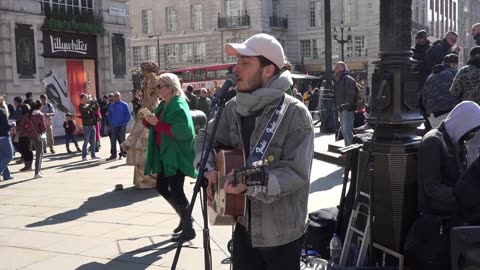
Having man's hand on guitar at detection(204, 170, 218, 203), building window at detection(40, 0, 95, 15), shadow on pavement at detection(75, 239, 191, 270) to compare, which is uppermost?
building window at detection(40, 0, 95, 15)

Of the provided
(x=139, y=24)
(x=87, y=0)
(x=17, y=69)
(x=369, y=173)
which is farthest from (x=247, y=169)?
(x=139, y=24)

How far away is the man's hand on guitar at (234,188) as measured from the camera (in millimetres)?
2742

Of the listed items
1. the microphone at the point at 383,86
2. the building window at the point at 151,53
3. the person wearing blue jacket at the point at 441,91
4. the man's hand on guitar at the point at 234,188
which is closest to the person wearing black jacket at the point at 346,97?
the person wearing blue jacket at the point at 441,91

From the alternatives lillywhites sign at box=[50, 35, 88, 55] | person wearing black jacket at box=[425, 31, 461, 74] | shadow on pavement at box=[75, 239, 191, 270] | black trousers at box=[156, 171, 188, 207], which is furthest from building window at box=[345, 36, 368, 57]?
shadow on pavement at box=[75, 239, 191, 270]

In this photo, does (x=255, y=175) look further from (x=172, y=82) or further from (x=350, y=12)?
(x=350, y=12)

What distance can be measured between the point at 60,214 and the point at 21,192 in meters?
2.49

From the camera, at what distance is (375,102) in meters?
4.44

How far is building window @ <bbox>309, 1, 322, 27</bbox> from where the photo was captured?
5022 cm

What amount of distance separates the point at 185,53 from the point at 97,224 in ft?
151

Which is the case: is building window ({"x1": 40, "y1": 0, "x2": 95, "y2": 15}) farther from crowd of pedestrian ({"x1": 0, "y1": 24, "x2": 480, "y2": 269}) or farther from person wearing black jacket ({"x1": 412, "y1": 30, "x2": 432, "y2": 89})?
crowd of pedestrian ({"x1": 0, "y1": 24, "x2": 480, "y2": 269})

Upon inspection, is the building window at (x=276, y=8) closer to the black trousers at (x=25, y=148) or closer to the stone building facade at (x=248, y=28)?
the stone building facade at (x=248, y=28)

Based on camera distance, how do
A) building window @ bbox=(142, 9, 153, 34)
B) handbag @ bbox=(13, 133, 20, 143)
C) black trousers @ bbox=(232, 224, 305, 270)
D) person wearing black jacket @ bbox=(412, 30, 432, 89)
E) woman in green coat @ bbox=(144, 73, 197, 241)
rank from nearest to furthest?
1. black trousers @ bbox=(232, 224, 305, 270)
2. woman in green coat @ bbox=(144, 73, 197, 241)
3. person wearing black jacket @ bbox=(412, 30, 432, 89)
4. handbag @ bbox=(13, 133, 20, 143)
5. building window @ bbox=(142, 9, 153, 34)

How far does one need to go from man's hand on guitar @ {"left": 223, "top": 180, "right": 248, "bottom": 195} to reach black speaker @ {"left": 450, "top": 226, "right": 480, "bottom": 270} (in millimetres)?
1345

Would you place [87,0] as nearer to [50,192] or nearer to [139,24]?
[50,192]
